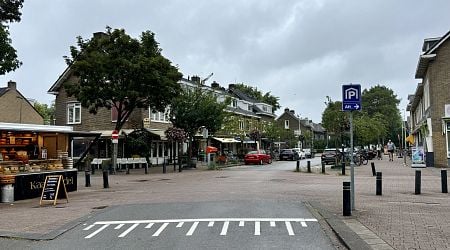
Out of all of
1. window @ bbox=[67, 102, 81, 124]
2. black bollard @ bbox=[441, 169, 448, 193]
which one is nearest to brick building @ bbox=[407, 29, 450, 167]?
black bollard @ bbox=[441, 169, 448, 193]

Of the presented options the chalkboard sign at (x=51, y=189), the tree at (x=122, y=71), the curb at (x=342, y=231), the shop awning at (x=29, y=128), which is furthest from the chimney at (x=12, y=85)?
the curb at (x=342, y=231)

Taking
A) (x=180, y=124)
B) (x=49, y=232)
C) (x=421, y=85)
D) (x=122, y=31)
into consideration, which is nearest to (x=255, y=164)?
(x=180, y=124)

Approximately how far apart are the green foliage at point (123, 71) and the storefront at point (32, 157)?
28.1 feet

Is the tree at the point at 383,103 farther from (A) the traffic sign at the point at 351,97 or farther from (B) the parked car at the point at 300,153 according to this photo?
(A) the traffic sign at the point at 351,97

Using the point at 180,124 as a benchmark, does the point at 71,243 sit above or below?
below

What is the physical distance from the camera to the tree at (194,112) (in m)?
34.9

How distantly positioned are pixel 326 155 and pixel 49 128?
27.3m

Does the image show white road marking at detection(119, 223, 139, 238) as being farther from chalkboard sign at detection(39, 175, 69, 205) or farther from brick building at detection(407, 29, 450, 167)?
brick building at detection(407, 29, 450, 167)

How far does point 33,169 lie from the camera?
17.8 m

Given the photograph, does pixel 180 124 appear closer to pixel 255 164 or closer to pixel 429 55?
pixel 255 164

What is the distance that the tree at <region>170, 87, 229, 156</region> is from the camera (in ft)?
115

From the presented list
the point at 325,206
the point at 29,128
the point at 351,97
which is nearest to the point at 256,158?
the point at 29,128

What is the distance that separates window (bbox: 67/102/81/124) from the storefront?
22.1m

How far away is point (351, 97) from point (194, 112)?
23.7 metres
